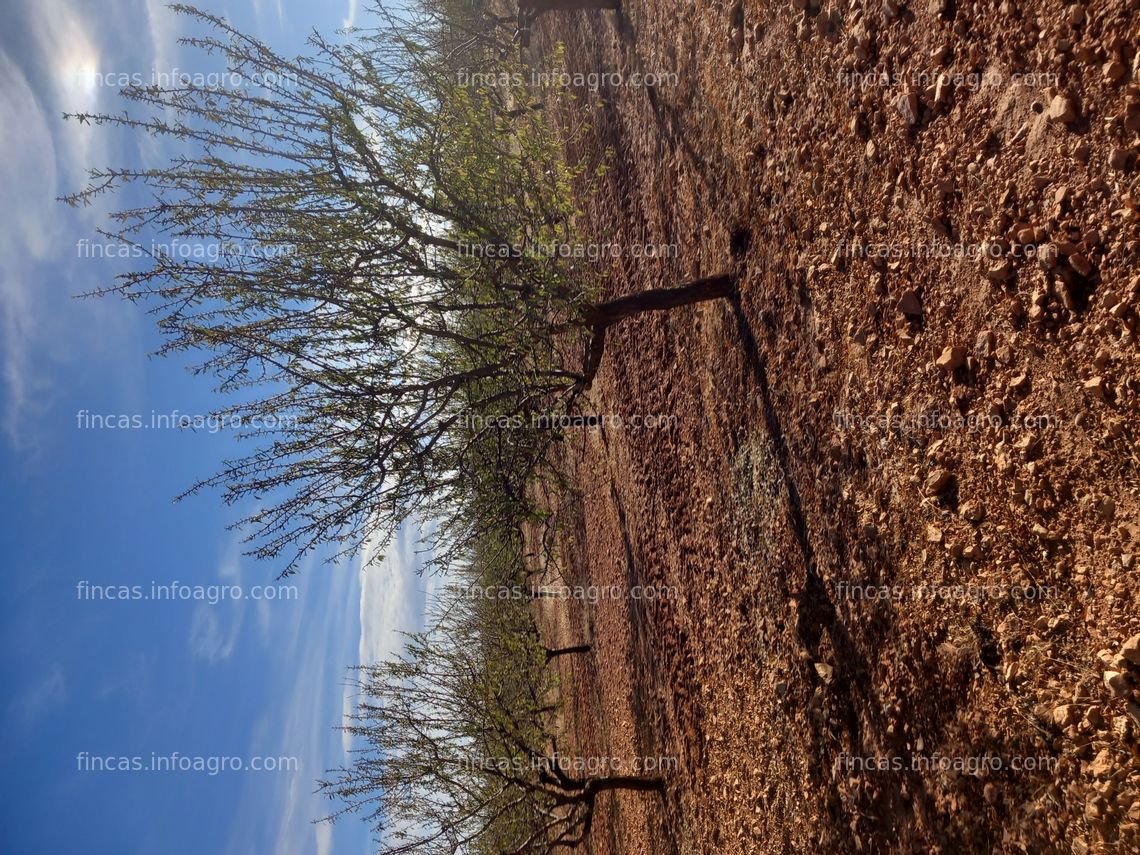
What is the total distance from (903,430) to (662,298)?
90.3 inches

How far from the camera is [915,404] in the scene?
296 cm

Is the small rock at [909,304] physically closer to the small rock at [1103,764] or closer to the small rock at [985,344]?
the small rock at [985,344]

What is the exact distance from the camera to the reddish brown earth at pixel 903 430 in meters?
2.21

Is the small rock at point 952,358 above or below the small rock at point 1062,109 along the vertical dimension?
below

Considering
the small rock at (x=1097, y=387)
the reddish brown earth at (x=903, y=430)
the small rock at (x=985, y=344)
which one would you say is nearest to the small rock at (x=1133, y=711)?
the reddish brown earth at (x=903, y=430)

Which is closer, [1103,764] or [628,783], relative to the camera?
[1103,764]

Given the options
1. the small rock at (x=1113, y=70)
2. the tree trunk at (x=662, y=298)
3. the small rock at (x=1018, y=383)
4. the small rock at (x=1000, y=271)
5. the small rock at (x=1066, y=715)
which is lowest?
the small rock at (x=1066, y=715)

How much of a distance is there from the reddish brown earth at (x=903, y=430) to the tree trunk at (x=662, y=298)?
14 centimetres

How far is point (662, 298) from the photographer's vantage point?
4.96 m

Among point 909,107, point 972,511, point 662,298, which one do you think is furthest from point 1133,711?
point 662,298

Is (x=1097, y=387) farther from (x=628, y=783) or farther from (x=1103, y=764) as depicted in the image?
(x=628, y=783)

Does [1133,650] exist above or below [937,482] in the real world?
below

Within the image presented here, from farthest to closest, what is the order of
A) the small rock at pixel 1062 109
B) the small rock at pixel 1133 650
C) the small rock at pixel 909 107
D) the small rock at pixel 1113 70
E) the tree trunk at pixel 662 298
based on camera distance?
the tree trunk at pixel 662 298
the small rock at pixel 909 107
the small rock at pixel 1062 109
the small rock at pixel 1113 70
the small rock at pixel 1133 650

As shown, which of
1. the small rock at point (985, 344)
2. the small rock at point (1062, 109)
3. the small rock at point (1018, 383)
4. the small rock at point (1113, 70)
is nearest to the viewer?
the small rock at point (1113, 70)
